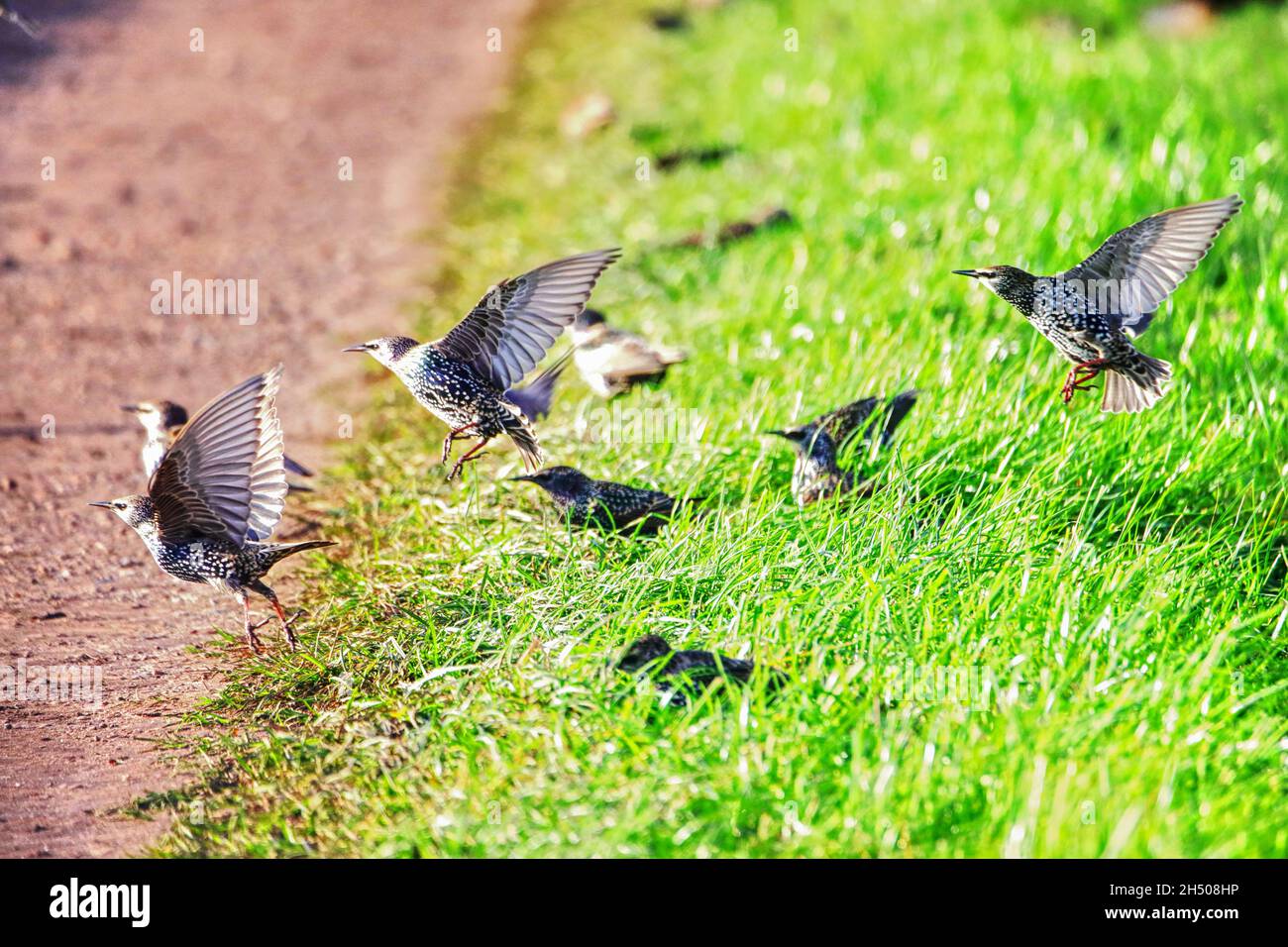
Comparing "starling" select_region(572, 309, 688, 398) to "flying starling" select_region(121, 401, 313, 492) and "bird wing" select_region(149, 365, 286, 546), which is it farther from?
"bird wing" select_region(149, 365, 286, 546)

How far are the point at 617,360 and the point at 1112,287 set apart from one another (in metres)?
2.33

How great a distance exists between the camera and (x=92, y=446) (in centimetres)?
630

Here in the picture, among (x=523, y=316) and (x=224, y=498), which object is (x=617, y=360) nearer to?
(x=523, y=316)

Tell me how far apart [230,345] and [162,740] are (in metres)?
3.56

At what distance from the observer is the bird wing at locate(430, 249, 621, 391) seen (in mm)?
4625

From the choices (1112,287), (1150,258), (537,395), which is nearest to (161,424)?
(537,395)

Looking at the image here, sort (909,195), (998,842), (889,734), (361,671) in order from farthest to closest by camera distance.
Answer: (909,195) < (361,671) < (889,734) < (998,842)

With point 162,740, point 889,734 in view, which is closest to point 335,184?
point 162,740

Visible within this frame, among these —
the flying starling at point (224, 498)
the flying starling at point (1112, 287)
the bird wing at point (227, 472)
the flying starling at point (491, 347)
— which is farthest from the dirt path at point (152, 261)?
the flying starling at point (1112, 287)

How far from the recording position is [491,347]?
4734mm

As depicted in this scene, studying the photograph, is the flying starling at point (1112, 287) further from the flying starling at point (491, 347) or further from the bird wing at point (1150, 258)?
the flying starling at point (491, 347)

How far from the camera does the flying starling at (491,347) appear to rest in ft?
15.2

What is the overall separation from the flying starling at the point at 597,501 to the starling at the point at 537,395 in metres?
0.82

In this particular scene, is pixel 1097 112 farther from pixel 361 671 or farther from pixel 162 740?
pixel 162 740
